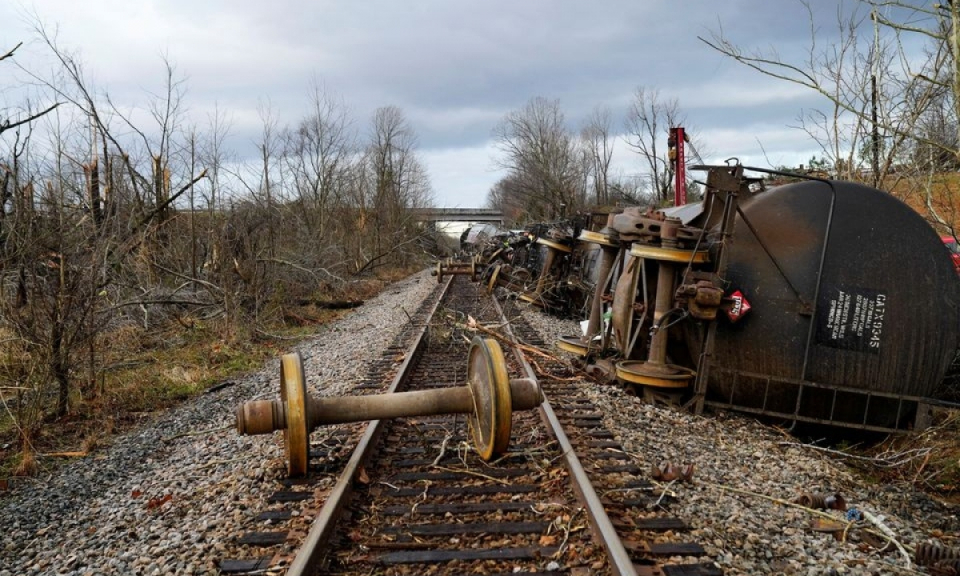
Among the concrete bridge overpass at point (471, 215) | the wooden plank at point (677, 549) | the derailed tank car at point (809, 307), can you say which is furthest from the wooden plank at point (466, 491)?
the concrete bridge overpass at point (471, 215)

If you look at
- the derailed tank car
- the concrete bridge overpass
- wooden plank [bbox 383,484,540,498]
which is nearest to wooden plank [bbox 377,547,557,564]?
wooden plank [bbox 383,484,540,498]

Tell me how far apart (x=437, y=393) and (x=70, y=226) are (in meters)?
5.98

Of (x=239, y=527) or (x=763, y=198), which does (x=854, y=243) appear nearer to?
(x=763, y=198)

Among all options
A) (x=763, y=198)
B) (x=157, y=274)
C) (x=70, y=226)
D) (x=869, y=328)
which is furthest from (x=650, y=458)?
(x=157, y=274)

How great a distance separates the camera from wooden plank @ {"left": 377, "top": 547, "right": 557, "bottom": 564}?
3396 millimetres

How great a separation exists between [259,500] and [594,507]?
7.07 ft

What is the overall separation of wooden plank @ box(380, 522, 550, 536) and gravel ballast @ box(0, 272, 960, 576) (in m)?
0.86

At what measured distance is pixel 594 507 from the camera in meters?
3.74

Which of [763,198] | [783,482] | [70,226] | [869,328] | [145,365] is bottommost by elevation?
[145,365]

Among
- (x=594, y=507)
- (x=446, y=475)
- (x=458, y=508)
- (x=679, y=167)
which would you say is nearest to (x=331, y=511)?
(x=458, y=508)

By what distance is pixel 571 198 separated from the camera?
48.2 meters

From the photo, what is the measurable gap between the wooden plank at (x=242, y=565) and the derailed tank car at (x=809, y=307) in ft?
13.6

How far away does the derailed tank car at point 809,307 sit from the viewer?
5992 mm

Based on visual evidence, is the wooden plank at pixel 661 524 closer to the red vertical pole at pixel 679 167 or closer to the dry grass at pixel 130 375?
the dry grass at pixel 130 375
